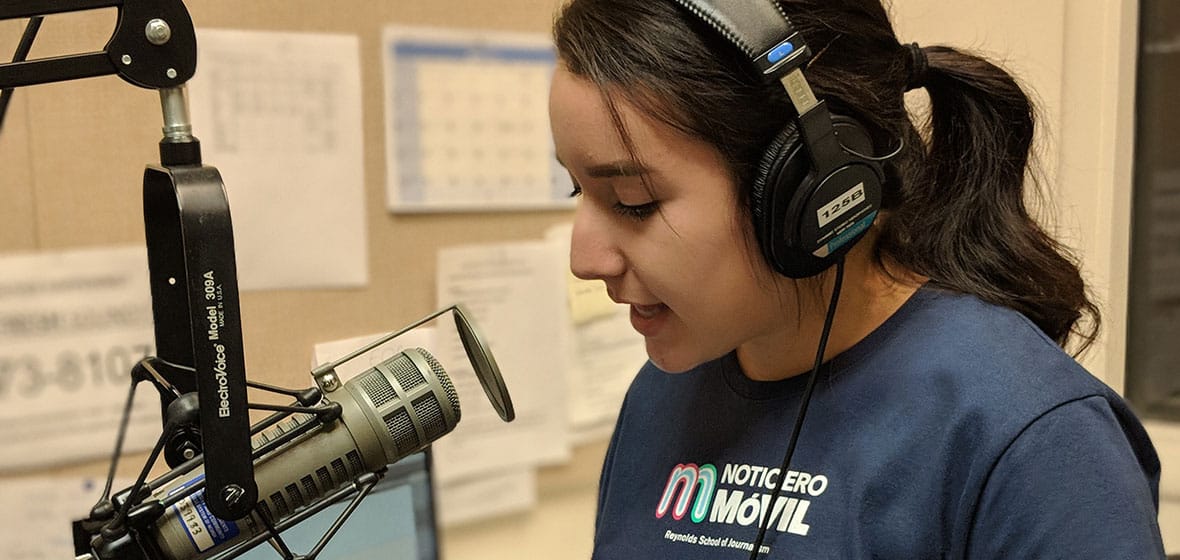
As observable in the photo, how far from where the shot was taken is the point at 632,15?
73 centimetres

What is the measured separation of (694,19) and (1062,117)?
892 mm

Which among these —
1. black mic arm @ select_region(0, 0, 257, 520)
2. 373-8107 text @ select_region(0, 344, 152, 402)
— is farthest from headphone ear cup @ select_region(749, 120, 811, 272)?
373-8107 text @ select_region(0, 344, 152, 402)

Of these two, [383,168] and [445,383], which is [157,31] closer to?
[445,383]

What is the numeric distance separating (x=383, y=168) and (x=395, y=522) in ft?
1.23

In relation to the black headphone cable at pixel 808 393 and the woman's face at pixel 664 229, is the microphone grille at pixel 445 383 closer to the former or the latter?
the woman's face at pixel 664 229

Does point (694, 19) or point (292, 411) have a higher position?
point (694, 19)

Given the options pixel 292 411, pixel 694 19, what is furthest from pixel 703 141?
pixel 292 411

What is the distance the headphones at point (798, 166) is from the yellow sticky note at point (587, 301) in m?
0.56

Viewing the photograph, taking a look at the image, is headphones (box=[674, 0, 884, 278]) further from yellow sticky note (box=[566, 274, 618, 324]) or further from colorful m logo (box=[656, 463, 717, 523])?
yellow sticky note (box=[566, 274, 618, 324])

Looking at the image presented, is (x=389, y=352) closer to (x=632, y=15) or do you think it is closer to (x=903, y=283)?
(x=632, y=15)

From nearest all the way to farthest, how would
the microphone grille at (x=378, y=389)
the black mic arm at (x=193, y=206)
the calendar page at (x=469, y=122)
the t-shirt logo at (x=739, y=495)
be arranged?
the black mic arm at (x=193, y=206) → the microphone grille at (x=378, y=389) → the t-shirt logo at (x=739, y=495) → the calendar page at (x=469, y=122)

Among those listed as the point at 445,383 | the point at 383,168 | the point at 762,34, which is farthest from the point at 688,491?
the point at 383,168

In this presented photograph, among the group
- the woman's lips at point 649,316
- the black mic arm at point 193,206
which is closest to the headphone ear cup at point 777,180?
the woman's lips at point 649,316

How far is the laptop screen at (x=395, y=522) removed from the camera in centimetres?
100
